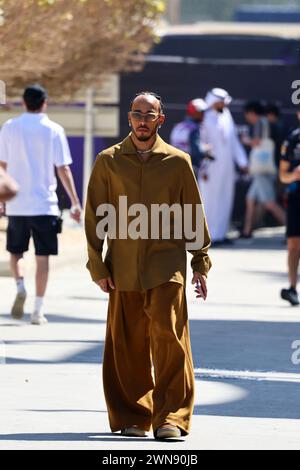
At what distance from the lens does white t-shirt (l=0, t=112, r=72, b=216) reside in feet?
44.1

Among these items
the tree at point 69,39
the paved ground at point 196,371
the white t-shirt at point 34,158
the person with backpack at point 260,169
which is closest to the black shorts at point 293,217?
the paved ground at point 196,371

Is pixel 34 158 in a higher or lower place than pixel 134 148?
lower

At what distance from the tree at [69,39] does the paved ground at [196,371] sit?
341cm

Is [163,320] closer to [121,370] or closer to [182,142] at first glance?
[121,370]

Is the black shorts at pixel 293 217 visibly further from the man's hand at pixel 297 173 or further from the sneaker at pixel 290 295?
the sneaker at pixel 290 295

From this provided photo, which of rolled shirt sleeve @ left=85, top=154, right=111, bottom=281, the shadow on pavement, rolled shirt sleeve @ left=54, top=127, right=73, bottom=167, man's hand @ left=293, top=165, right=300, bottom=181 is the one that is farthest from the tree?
the shadow on pavement

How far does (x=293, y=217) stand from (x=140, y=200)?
679cm

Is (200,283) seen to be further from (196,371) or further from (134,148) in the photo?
(196,371)

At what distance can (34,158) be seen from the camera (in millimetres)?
13469

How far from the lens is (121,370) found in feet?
27.8

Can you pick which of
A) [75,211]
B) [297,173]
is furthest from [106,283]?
[297,173]

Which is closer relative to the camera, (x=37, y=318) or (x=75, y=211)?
(x=37, y=318)

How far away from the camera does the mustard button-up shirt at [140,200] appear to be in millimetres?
8422

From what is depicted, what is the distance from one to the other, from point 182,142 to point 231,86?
3.98 meters
